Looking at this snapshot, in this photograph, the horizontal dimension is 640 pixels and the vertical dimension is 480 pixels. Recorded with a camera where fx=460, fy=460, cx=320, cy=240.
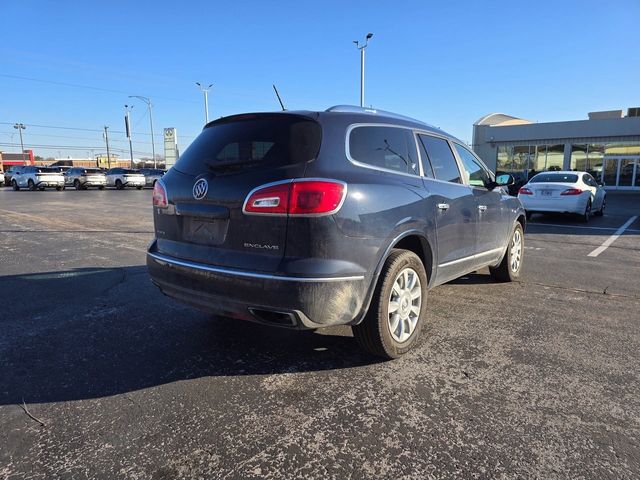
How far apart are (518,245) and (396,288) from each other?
3342 millimetres

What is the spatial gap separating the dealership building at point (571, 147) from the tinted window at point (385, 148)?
1218 inches

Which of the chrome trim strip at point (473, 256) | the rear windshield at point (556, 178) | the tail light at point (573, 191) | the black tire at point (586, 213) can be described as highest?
the rear windshield at point (556, 178)

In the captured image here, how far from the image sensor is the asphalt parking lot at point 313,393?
232 centimetres

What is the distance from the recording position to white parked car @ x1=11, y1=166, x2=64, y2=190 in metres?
32.8

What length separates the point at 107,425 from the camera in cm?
262

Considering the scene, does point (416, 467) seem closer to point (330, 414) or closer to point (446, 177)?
point (330, 414)

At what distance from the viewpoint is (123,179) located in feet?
123

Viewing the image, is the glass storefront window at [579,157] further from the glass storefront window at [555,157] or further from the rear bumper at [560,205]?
the rear bumper at [560,205]

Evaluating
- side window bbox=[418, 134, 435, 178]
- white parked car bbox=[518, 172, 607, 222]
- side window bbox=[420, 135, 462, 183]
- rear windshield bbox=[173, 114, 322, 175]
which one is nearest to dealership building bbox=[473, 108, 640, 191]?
white parked car bbox=[518, 172, 607, 222]

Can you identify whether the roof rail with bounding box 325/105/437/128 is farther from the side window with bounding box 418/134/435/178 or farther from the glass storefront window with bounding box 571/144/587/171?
the glass storefront window with bounding box 571/144/587/171

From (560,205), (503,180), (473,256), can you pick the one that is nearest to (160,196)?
(473,256)

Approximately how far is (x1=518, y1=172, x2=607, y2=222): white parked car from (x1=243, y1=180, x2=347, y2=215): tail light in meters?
11.0

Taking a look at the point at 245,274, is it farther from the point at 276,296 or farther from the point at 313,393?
the point at 313,393

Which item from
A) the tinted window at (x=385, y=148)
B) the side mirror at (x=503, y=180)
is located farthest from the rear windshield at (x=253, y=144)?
the side mirror at (x=503, y=180)
